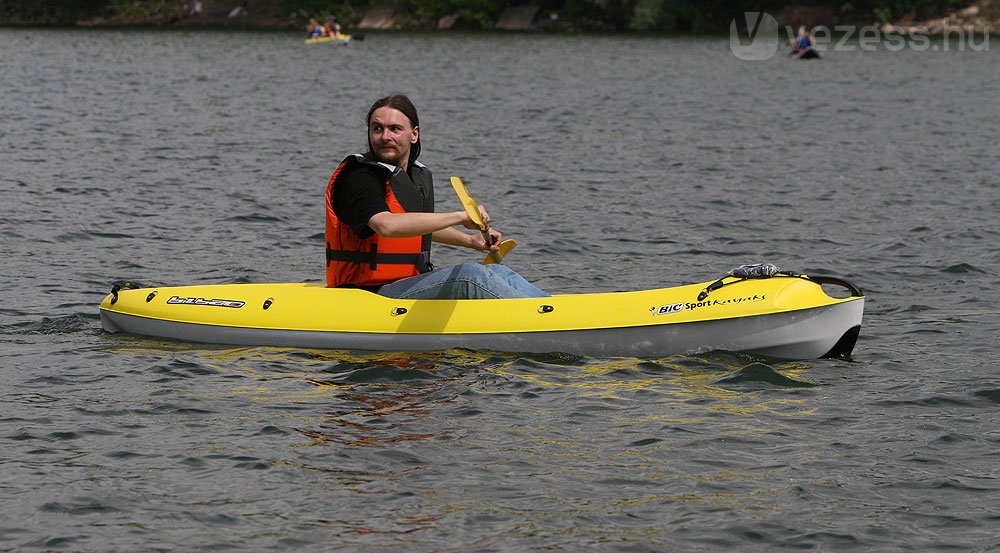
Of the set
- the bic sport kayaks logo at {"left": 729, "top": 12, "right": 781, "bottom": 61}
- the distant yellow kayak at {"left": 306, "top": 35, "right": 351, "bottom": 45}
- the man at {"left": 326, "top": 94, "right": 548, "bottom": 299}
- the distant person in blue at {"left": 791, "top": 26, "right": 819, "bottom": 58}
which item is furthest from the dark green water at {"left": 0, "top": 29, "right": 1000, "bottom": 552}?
the distant yellow kayak at {"left": 306, "top": 35, "right": 351, "bottom": 45}

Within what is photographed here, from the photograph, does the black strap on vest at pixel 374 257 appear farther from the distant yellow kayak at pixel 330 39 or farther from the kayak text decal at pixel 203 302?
the distant yellow kayak at pixel 330 39

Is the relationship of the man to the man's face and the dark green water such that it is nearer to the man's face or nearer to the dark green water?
the man's face

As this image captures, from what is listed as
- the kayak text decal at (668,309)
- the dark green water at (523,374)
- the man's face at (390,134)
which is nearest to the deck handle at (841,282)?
the dark green water at (523,374)

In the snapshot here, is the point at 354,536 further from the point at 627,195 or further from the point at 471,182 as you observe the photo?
the point at 471,182

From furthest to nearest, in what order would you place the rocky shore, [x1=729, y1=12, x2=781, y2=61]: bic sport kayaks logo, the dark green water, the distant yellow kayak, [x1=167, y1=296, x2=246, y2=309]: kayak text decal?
the rocky shore
the distant yellow kayak
[x1=729, y1=12, x2=781, y2=61]: bic sport kayaks logo
[x1=167, y1=296, x2=246, y2=309]: kayak text decal
the dark green water

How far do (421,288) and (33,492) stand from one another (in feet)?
9.04

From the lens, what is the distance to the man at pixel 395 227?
7.36m

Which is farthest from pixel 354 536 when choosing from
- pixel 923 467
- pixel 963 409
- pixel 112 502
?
pixel 963 409

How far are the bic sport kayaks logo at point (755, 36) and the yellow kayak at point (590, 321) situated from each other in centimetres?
4013

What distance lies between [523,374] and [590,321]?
526 mm

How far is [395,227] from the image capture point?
7223 mm

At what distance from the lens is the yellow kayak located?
7.52 meters

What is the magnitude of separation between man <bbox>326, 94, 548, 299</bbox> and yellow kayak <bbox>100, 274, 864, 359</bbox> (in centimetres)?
10

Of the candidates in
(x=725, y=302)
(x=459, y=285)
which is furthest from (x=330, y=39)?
(x=725, y=302)
